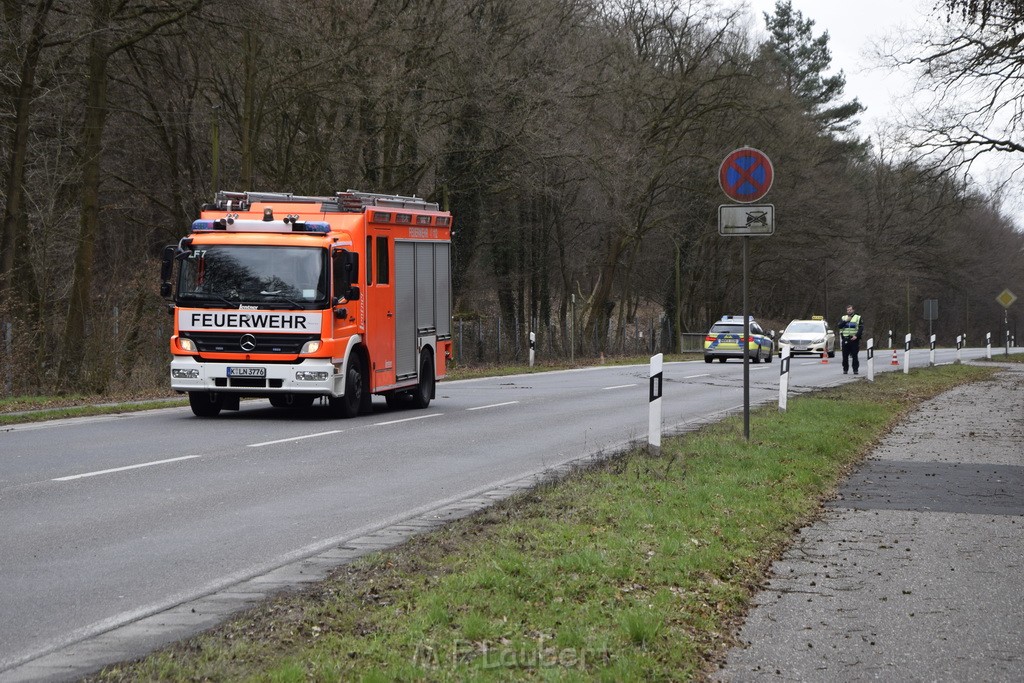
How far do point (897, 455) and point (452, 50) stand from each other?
22.5 meters

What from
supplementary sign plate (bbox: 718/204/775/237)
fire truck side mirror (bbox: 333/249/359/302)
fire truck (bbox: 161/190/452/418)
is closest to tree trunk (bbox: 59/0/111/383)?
fire truck (bbox: 161/190/452/418)

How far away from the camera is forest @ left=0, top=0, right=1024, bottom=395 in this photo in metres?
25.0

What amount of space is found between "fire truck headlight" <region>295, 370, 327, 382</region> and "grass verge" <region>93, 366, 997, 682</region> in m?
6.71

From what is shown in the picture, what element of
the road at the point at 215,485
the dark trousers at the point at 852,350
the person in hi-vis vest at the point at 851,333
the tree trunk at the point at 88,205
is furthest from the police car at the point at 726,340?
the tree trunk at the point at 88,205

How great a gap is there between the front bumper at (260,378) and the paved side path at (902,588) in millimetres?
7491

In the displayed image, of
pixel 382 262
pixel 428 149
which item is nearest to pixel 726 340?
pixel 428 149

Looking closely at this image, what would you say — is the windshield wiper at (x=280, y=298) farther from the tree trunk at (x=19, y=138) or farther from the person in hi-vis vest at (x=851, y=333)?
the person in hi-vis vest at (x=851, y=333)

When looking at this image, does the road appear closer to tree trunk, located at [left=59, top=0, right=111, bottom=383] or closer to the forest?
tree trunk, located at [left=59, top=0, right=111, bottom=383]

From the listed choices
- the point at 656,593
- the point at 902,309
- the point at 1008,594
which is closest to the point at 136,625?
the point at 656,593

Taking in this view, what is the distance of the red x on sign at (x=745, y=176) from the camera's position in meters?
14.8

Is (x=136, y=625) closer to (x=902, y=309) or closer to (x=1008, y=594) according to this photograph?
(x=1008, y=594)

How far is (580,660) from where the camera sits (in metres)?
5.50

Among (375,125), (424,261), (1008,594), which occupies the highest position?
(375,125)

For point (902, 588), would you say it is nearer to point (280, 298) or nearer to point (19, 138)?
point (280, 298)
